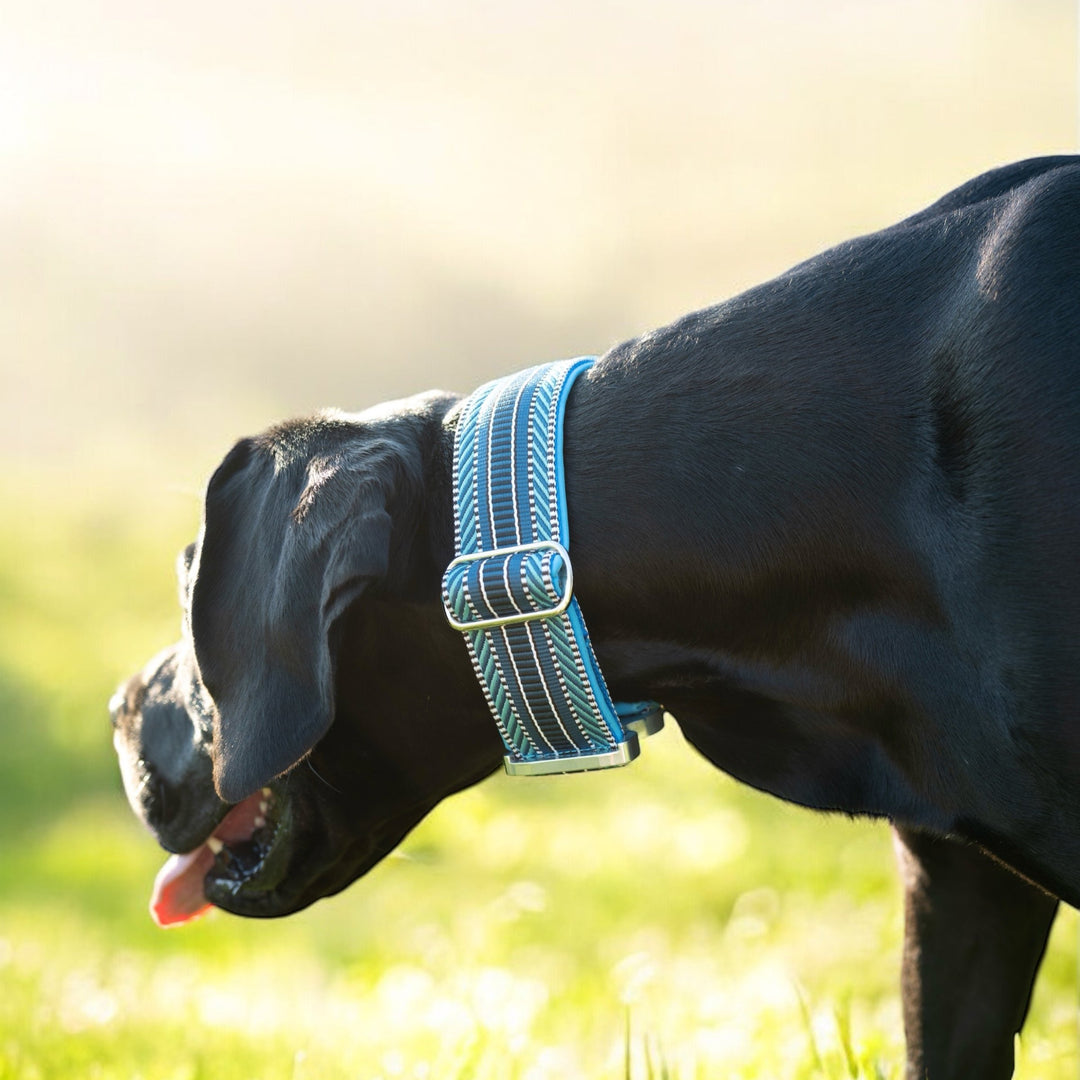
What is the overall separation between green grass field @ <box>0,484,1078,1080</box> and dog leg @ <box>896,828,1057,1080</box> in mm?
208

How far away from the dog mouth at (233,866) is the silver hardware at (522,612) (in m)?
0.58

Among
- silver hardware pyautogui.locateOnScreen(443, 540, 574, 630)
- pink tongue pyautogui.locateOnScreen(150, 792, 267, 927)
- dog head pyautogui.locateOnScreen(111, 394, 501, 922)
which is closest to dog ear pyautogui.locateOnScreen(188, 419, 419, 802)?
dog head pyautogui.locateOnScreen(111, 394, 501, 922)

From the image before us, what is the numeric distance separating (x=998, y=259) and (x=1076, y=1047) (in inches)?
72.8

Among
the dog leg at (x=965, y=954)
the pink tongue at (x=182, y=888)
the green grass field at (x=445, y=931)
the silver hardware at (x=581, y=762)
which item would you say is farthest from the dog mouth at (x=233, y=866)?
the dog leg at (x=965, y=954)

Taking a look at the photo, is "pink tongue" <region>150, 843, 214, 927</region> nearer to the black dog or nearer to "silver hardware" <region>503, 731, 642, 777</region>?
the black dog

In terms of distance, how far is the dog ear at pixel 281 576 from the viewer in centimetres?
225

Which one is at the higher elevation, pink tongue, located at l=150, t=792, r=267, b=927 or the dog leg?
pink tongue, located at l=150, t=792, r=267, b=927

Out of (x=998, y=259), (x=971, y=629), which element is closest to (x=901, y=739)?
(x=971, y=629)

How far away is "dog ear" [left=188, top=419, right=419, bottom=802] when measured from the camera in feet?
7.38

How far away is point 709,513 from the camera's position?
7.46 ft

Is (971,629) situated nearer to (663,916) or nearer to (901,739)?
(901,739)

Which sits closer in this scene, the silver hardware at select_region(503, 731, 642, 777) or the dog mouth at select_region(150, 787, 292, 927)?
the silver hardware at select_region(503, 731, 642, 777)

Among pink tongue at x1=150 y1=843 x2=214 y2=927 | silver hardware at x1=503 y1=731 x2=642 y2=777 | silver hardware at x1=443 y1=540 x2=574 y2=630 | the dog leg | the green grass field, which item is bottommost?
the green grass field

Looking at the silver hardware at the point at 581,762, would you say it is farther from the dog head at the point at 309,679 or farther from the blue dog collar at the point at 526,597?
the dog head at the point at 309,679
